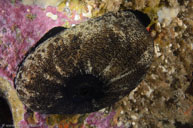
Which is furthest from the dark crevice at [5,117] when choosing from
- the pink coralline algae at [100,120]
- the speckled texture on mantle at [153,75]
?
the pink coralline algae at [100,120]

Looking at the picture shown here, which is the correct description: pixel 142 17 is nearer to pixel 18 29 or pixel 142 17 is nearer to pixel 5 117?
pixel 18 29

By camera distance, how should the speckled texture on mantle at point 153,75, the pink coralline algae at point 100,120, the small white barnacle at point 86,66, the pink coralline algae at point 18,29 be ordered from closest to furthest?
the small white barnacle at point 86,66, the pink coralline algae at point 18,29, the speckled texture on mantle at point 153,75, the pink coralline algae at point 100,120

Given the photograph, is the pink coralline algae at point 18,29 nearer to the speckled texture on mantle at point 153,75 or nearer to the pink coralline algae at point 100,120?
the speckled texture on mantle at point 153,75

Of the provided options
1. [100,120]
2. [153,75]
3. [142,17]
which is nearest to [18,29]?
[142,17]

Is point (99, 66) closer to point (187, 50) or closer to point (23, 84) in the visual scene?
point (23, 84)

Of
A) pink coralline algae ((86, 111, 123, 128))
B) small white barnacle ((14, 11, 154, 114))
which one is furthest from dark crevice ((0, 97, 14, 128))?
pink coralline algae ((86, 111, 123, 128))

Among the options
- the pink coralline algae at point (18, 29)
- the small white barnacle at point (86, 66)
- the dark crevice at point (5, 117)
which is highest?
the pink coralline algae at point (18, 29)
